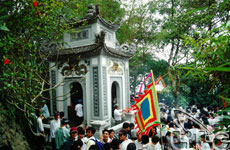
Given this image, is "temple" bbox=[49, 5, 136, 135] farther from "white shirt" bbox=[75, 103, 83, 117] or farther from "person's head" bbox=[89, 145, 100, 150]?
"person's head" bbox=[89, 145, 100, 150]

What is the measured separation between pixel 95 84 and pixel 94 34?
240 cm

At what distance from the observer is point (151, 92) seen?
3.42 m

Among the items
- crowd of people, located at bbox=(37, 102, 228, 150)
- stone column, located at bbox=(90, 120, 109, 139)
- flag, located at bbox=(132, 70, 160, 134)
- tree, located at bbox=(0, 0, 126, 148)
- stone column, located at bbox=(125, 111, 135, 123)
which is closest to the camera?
crowd of people, located at bbox=(37, 102, 228, 150)

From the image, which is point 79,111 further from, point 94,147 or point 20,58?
point 94,147

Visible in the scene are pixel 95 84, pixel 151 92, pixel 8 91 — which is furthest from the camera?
pixel 95 84

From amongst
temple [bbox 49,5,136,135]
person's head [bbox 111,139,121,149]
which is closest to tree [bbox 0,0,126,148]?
person's head [bbox 111,139,121,149]

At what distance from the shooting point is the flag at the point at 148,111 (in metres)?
3.21

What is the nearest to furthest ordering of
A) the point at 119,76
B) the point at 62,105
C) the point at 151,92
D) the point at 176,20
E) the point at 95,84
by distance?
the point at 151,92 → the point at 95,84 → the point at 62,105 → the point at 119,76 → the point at 176,20

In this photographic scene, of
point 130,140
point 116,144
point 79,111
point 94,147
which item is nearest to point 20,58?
point 94,147

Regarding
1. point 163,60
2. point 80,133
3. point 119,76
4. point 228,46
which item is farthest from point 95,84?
point 163,60

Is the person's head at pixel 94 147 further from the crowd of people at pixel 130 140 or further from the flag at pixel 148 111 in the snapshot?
the flag at pixel 148 111

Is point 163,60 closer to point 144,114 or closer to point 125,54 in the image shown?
point 125,54

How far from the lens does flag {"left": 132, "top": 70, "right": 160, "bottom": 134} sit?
3207 mm

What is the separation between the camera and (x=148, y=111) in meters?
3.35
